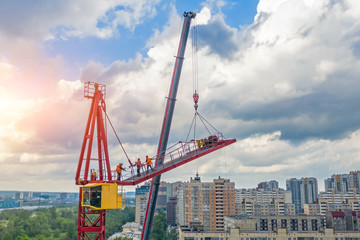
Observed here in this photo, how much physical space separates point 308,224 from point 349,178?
8398 centimetres

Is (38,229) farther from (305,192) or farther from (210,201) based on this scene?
(305,192)

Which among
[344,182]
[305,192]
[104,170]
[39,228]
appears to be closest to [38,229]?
[39,228]

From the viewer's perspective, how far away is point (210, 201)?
255ft

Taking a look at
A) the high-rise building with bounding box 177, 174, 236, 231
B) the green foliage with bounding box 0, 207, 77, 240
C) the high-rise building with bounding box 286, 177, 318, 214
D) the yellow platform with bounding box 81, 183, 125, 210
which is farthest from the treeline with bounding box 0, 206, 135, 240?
the high-rise building with bounding box 286, 177, 318, 214

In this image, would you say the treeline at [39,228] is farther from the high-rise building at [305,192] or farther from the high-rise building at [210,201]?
the high-rise building at [305,192]

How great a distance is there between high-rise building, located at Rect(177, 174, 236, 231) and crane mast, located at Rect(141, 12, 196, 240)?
5304 cm

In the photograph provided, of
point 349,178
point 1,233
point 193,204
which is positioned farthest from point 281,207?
point 1,233

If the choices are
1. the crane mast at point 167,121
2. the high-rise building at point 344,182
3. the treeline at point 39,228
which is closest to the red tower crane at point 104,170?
the crane mast at point 167,121

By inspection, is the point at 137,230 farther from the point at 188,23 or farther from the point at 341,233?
the point at 188,23

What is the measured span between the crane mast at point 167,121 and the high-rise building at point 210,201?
5304 centimetres

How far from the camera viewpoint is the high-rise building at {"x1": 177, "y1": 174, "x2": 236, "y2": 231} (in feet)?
253

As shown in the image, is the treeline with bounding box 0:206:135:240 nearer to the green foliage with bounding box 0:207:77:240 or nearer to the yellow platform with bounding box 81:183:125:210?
the green foliage with bounding box 0:207:77:240

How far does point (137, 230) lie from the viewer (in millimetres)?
81875

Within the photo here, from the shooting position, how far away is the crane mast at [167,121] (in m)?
25.2
